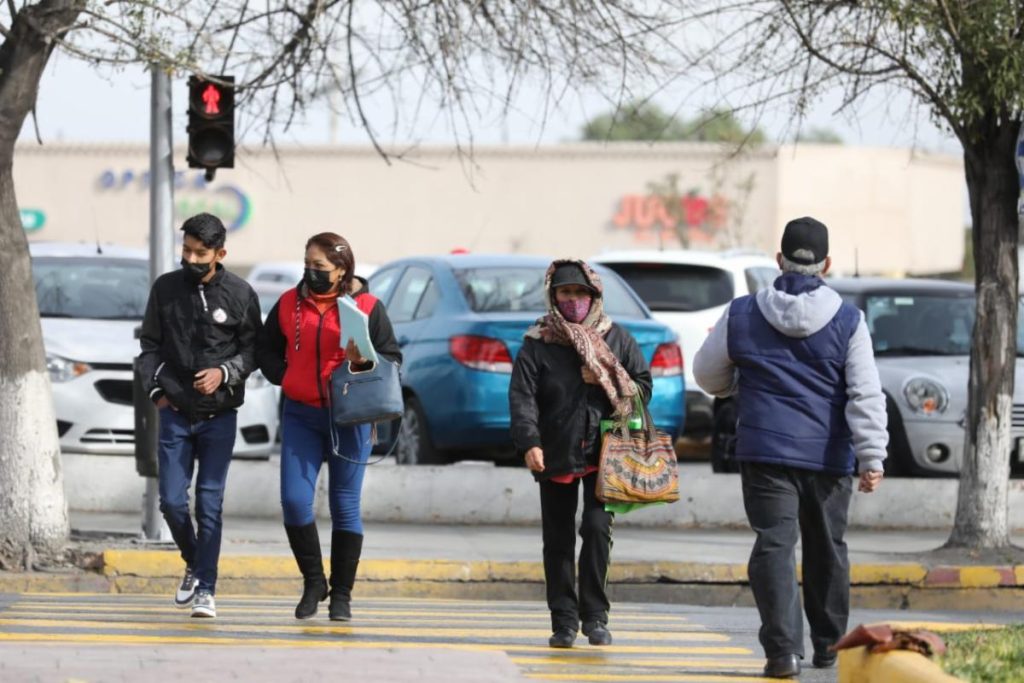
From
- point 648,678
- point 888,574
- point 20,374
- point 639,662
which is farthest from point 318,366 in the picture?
point 888,574

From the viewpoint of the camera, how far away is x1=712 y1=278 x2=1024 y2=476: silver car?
1428 centimetres

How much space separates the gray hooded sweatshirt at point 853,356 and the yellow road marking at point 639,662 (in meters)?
1.07

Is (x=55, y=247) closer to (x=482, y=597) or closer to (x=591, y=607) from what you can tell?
(x=482, y=597)

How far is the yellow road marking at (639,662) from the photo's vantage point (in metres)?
8.23

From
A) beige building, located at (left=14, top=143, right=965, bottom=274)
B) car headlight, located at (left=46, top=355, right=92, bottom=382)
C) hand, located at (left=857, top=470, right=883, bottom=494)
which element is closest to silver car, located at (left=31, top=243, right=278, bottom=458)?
car headlight, located at (left=46, top=355, right=92, bottom=382)

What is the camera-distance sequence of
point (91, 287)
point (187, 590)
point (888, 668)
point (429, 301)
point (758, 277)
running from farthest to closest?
1. point (758, 277)
2. point (91, 287)
3. point (429, 301)
4. point (187, 590)
5. point (888, 668)

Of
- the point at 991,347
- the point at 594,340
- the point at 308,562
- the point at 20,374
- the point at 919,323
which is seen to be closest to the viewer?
the point at 594,340

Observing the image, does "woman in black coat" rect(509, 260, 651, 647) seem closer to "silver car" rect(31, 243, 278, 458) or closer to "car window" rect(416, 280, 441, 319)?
"car window" rect(416, 280, 441, 319)

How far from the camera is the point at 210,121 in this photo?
12086mm

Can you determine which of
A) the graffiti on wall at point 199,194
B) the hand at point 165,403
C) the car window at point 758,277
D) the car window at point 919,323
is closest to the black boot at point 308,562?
the hand at point 165,403

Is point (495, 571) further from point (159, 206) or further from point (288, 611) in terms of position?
point (159, 206)

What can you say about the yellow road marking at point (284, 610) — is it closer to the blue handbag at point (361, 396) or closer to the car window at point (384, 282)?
the blue handbag at point (361, 396)

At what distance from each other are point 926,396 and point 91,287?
6106mm

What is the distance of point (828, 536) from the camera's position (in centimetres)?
818
